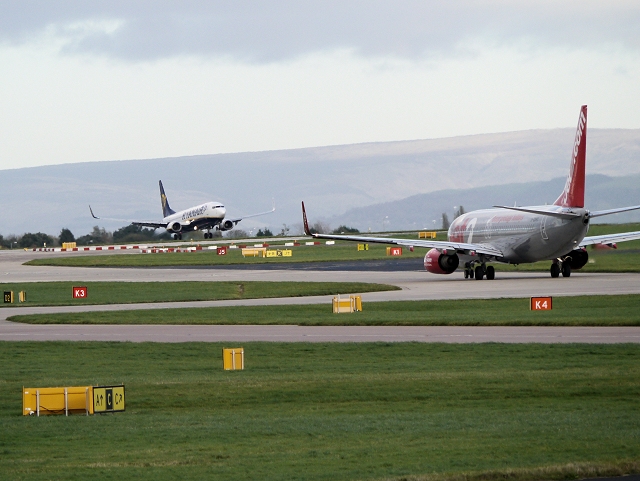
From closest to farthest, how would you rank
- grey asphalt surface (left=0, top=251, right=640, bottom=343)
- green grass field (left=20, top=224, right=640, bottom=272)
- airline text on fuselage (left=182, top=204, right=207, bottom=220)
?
grey asphalt surface (left=0, top=251, right=640, bottom=343) → green grass field (left=20, top=224, right=640, bottom=272) → airline text on fuselage (left=182, top=204, right=207, bottom=220)

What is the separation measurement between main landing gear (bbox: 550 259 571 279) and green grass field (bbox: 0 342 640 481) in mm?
29954

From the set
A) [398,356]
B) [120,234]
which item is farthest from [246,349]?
[120,234]

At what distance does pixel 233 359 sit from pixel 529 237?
32.5 meters

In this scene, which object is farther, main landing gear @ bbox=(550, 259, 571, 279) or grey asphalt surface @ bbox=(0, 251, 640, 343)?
main landing gear @ bbox=(550, 259, 571, 279)

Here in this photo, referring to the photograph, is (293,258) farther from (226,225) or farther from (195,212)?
(226,225)

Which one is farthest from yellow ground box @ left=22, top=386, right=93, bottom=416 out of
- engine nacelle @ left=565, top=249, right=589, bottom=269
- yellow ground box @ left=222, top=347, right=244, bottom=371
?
engine nacelle @ left=565, top=249, right=589, bottom=269

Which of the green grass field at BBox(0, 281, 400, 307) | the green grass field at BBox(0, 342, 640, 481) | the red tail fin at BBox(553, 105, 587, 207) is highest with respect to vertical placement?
the red tail fin at BBox(553, 105, 587, 207)

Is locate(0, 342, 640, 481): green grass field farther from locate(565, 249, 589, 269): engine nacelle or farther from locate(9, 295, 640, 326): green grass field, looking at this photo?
locate(565, 249, 589, 269): engine nacelle

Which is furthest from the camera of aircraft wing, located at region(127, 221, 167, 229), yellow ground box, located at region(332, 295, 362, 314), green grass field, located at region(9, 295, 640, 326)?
aircraft wing, located at region(127, 221, 167, 229)

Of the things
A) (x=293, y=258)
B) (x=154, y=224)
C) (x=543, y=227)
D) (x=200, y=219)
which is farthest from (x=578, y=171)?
(x=154, y=224)

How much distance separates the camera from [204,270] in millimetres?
77312

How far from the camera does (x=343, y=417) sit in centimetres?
1764

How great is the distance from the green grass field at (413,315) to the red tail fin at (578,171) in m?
A: 11.3

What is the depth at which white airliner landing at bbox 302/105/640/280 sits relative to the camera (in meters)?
51.9
